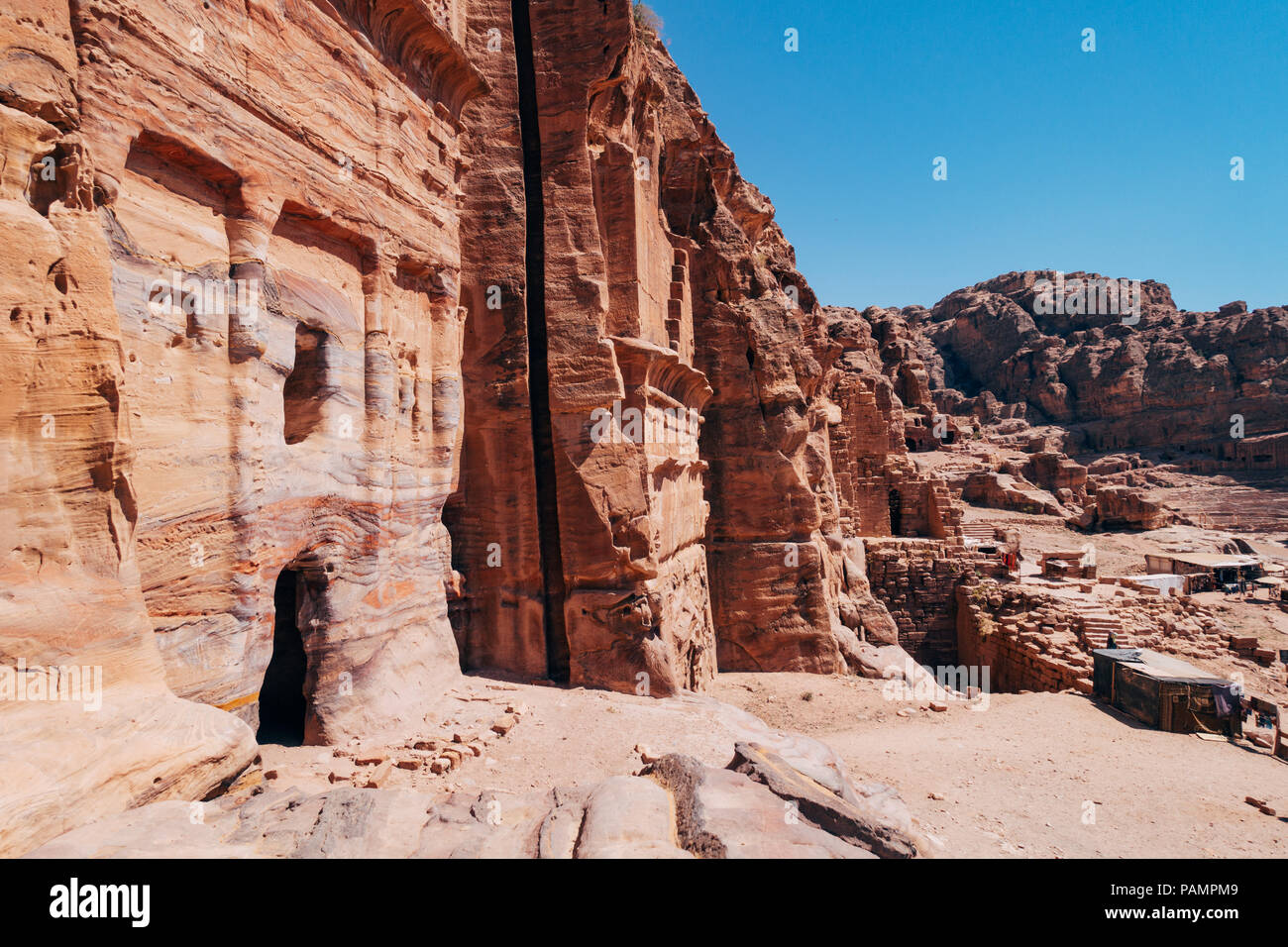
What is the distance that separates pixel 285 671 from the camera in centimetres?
817

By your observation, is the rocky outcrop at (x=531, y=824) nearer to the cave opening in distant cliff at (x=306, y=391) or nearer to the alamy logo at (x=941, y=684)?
the cave opening in distant cliff at (x=306, y=391)

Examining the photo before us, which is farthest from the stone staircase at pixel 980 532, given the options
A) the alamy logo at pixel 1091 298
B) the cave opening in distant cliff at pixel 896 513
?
the alamy logo at pixel 1091 298

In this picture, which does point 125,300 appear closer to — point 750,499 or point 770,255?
point 750,499

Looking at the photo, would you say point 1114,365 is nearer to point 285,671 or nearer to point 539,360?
point 539,360

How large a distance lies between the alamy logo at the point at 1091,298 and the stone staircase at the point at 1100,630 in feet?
163

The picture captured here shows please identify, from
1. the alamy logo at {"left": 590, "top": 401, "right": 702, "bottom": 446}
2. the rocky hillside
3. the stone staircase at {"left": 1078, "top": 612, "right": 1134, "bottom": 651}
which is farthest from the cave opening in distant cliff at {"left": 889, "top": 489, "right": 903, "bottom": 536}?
the rocky hillside

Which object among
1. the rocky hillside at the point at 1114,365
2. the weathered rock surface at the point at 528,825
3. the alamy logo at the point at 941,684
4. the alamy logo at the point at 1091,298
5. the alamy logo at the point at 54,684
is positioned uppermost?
the alamy logo at the point at 1091,298

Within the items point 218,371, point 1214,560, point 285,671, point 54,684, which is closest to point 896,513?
point 1214,560

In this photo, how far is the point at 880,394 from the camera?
1193 inches

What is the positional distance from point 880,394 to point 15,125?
30271mm

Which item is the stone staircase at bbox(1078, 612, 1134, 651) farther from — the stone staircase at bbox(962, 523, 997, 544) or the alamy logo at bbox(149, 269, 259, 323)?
the alamy logo at bbox(149, 269, 259, 323)

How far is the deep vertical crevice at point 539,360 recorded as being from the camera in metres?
10.3
